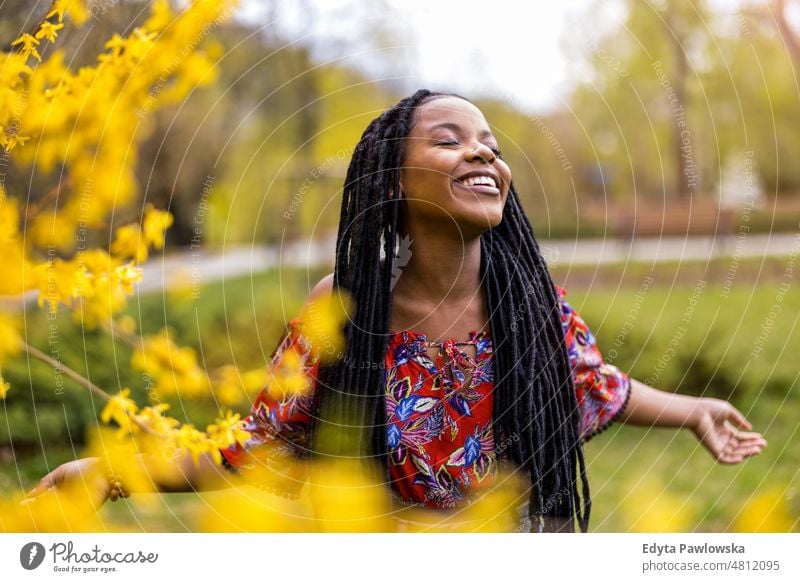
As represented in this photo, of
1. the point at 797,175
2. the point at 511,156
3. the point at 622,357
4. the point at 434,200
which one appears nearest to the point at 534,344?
the point at 434,200

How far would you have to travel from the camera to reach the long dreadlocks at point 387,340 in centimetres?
189

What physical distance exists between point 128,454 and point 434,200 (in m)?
0.82

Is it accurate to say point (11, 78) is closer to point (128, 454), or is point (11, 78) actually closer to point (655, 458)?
point (128, 454)

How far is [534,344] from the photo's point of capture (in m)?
1.95

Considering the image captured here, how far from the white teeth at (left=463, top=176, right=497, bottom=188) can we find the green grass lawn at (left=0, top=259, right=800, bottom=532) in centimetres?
178

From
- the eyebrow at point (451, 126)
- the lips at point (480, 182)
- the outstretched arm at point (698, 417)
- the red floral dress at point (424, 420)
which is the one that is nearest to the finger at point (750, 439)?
the outstretched arm at point (698, 417)

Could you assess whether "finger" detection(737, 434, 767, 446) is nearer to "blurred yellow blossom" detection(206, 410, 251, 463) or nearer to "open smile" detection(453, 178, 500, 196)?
"open smile" detection(453, 178, 500, 196)

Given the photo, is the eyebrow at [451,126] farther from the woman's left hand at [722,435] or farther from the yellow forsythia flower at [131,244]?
the woman's left hand at [722,435]

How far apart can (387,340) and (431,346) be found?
0.09m

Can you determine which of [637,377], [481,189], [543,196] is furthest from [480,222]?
[543,196]

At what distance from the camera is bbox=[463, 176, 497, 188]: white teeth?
5.91 feet

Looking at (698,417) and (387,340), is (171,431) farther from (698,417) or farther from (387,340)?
(698,417)

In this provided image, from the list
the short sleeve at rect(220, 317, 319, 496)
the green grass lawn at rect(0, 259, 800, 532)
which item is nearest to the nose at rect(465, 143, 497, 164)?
the short sleeve at rect(220, 317, 319, 496)

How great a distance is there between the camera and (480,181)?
1813mm
